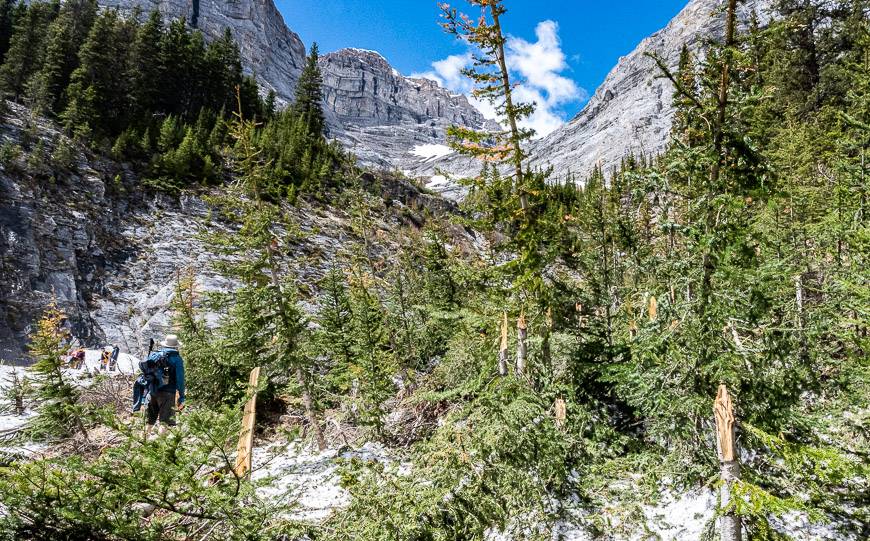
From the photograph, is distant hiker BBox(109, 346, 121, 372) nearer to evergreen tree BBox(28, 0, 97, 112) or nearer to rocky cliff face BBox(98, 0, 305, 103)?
evergreen tree BBox(28, 0, 97, 112)

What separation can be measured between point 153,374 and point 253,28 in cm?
13173

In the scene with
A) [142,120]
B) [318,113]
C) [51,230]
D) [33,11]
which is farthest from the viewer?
[318,113]

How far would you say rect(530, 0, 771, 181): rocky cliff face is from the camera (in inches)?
4070

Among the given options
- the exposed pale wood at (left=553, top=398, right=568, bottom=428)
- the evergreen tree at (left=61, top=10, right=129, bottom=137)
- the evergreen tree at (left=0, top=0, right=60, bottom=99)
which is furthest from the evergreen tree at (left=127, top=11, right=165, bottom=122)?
the exposed pale wood at (left=553, top=398, right=568, bottom=428)

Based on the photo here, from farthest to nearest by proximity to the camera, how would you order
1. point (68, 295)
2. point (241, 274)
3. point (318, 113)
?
point (318, 113) < point (68, 295) < point (241, 274)

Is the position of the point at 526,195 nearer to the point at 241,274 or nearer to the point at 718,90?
the point at 718,90

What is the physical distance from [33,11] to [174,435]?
66.5 meters

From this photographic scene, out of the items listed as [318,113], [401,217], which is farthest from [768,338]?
[318,113]

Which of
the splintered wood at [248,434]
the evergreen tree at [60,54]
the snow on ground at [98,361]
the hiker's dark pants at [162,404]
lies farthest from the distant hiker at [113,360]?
the evergreen tree at [60,54]

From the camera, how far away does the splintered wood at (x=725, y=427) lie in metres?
4.16

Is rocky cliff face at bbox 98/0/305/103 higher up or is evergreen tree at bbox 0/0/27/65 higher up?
rocky cliff face at bbox 98/0/305/103

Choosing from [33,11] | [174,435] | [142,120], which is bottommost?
[174,435]

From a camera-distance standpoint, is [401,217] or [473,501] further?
[401,217]

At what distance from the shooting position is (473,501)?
16.7 ft
